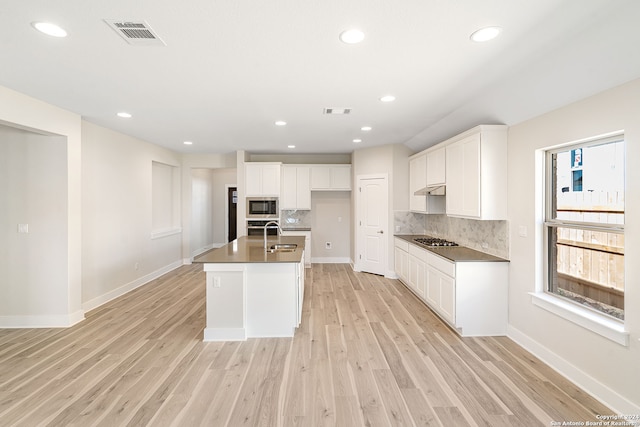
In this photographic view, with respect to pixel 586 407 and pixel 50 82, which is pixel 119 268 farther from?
pixel 586 407

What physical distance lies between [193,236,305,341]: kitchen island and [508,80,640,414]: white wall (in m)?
2.44

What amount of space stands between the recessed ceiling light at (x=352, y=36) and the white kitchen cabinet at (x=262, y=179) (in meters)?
4.57

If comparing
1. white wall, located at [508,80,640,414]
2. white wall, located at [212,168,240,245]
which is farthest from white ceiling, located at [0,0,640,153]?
white wall, located at [212,168,240,245]

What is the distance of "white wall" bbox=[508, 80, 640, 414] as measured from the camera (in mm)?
2096

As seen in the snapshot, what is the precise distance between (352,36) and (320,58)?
1.26 ft

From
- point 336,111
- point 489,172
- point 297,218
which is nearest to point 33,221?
point 336,111

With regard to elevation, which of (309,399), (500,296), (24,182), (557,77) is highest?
(557,77)

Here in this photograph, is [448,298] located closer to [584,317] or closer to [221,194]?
[584,317]

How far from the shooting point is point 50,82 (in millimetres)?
2846

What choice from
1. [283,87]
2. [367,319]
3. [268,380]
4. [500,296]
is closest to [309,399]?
[268,380]

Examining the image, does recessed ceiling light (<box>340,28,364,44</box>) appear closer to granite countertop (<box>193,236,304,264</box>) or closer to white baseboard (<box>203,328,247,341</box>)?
granite countertop (<box>193,236,304,264</box>)

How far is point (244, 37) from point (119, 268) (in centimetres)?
451

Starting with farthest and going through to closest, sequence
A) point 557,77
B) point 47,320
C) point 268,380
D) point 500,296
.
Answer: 1. point 47,320
2. point 500,296
3. point 268,380
4. point 557,77

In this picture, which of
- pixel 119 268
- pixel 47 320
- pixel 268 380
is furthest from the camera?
pixel 119 268
